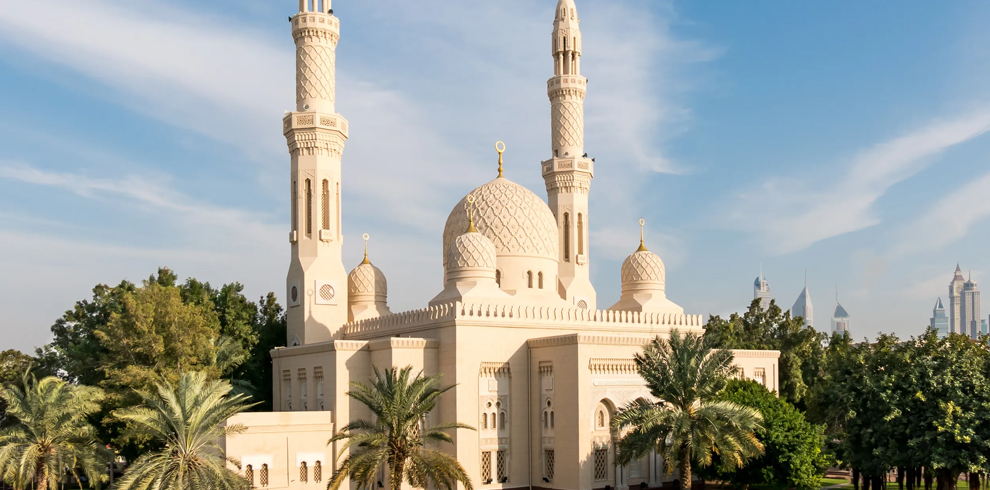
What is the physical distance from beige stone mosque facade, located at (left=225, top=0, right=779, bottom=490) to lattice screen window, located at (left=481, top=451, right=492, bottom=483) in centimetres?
6

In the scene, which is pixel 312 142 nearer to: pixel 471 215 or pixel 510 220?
pixel 471 215

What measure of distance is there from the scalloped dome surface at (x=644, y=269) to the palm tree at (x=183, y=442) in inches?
679

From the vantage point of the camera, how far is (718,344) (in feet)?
143

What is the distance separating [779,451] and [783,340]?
55.7ft

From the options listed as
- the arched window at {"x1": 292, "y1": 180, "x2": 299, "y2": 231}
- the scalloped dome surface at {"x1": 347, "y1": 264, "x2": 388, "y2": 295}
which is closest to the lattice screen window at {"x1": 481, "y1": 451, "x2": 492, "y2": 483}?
the scalloped dome surface at {"x1": 347, "y1": 264, "x2": 388, "y2": 295}

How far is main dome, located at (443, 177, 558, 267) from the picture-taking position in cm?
3438

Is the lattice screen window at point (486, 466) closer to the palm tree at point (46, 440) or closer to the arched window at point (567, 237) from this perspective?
the palm tree at point (46, 440)

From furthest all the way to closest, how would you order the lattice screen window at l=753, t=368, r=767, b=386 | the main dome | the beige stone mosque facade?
the main dome
the lattice screen window at l=753, t=368, r=767, b=386
the beige stone mosque facade

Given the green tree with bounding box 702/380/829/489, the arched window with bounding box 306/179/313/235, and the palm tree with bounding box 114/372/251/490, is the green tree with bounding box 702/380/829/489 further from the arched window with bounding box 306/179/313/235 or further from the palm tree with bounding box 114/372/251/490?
the arched window with bounding box 306/179/313/235

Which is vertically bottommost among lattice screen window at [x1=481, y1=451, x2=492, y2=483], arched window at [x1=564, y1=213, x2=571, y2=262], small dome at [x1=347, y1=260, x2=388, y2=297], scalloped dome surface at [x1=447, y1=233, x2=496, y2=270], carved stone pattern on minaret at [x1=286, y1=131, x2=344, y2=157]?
lattice screen window at [x1=481, y1=451, x2=492, y2=483]

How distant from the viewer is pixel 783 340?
43312mm

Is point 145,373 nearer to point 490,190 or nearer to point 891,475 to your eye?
point 490,190

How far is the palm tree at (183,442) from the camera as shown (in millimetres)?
21203

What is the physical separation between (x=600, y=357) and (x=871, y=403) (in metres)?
8.05
